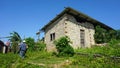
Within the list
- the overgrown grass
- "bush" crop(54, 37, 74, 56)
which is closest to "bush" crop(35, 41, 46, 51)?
"bush" crop(54, 37, 74, 56)

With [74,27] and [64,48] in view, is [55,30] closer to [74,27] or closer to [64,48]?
[74,27]

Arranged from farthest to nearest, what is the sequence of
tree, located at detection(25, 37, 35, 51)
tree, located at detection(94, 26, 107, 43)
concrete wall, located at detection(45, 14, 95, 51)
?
tree, located at detection(25, 37, 35, 51)
tree, located at detection(94, 26, 107, 43)
concrete wall, located at detection(45, 14, 95, 51)

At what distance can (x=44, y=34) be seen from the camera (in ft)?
94.0

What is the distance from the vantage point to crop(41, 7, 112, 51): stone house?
76.6ft

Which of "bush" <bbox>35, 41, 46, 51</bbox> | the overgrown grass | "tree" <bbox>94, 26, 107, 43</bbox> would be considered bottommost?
the overgrown grass

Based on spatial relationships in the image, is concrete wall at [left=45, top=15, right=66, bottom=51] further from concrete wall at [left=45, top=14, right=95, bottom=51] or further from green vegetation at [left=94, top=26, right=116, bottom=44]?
green vegetation at [left=94, top=26, right=116, bottom=44]

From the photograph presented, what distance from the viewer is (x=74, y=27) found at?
78.2 ft

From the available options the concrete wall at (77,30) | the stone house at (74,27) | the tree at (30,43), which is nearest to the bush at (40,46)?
the tree at (30,43)

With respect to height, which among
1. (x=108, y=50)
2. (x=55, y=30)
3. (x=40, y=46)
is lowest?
(x=108, y=50)

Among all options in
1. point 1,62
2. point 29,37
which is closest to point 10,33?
point 29,37

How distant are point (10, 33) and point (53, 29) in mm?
8201

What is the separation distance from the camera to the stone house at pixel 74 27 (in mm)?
23344

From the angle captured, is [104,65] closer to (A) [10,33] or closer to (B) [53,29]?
(B) [53,29]

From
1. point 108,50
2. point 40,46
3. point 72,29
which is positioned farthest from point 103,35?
point 40,46
